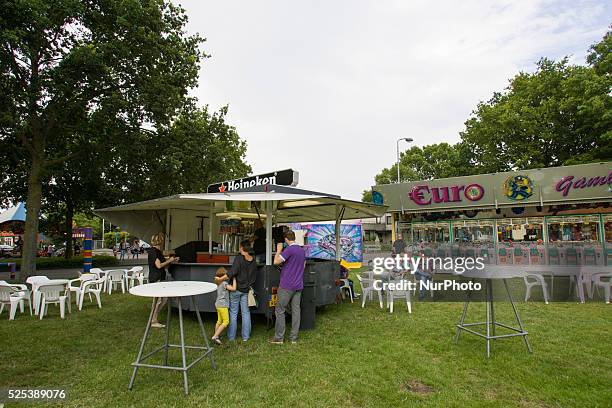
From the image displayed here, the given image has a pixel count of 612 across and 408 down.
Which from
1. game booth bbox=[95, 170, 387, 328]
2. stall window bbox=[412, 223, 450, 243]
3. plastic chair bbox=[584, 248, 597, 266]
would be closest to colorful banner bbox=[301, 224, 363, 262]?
stall window bbox=[412, 223, 450, 243]

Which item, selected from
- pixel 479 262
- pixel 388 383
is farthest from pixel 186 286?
pixel 479 262

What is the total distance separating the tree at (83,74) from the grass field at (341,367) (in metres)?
6.45

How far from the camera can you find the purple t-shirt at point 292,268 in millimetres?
5906

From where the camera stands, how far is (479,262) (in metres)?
5.96

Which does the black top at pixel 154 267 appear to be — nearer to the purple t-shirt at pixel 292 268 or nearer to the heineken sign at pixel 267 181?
the heineken sign at pixel 267 181

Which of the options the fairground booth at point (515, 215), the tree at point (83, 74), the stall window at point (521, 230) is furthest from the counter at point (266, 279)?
the stall window at point (521, 230)

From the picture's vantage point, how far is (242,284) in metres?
5.90

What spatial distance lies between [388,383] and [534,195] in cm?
1306

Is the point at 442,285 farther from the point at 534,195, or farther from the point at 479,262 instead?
the point at 534,195

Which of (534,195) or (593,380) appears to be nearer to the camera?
(593,380)

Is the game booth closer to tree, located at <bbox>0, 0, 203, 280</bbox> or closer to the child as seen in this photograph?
the child

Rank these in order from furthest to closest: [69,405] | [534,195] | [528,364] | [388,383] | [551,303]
Result: [534,195] < [551,303] < [528,364] < [388,383] < [69,405]

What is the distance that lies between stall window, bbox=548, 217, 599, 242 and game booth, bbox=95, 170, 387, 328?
8.66 m

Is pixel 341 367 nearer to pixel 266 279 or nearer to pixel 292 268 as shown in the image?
pixel 292 268
